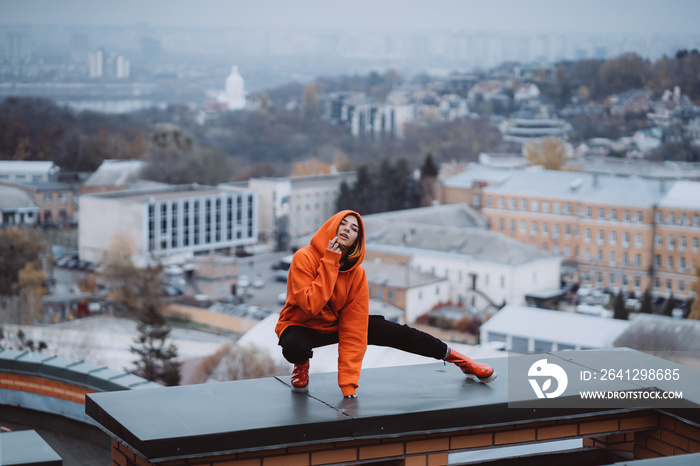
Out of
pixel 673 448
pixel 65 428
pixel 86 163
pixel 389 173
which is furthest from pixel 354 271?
pixel 86 163

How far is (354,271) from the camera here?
156 centimetres

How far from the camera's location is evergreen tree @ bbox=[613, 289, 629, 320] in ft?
53.7

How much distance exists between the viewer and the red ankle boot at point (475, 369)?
1.55 meters

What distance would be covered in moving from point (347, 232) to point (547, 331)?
11393mm

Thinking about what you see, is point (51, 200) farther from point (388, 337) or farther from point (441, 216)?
point (388, 337)

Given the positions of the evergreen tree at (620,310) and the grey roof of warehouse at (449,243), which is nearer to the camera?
the evergreen tree at (620,310)

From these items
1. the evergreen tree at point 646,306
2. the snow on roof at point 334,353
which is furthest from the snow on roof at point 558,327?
the evergreen tree at point 646,306

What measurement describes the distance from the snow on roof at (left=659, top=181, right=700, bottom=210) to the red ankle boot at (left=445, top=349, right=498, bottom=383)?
1946cm

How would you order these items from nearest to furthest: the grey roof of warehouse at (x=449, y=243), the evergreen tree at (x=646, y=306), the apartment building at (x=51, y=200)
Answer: the evergreen tree at (x=646, y=306)
the grey roof of warehouse at (x=449, y=243)
the apartment building at (x=51, y=200)

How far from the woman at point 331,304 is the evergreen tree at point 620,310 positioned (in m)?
15.5

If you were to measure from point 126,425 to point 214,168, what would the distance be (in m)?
26.2

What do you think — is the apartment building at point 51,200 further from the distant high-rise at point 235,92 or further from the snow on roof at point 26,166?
the distant high-rise at point 235,92

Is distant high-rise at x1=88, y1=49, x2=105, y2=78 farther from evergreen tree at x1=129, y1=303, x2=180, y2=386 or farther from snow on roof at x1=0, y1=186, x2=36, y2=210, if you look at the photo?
evergreen tree at x1=129, y1=303, x2=180, y2=386

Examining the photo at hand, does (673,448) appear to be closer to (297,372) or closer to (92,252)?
(297,372)
